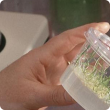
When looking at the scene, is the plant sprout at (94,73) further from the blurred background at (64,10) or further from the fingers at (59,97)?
the blurred background at (64,10)

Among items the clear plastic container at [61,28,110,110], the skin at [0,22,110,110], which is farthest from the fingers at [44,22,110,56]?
the clear plastic container at [61,28,110,110]

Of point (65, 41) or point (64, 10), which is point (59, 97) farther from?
point (64, 10)

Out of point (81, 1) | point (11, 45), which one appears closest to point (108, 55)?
point (11, 45)

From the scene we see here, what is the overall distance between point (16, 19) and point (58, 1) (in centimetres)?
→ 14

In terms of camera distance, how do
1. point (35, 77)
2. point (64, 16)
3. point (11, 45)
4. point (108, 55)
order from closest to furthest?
point (108, 55), point (35, 77), point (11, 45), point (64, 16)

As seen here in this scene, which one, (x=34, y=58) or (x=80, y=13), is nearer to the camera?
(x=34, y=58)

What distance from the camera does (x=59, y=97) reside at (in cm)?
37

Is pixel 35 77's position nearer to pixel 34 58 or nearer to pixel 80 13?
pixel 34 58

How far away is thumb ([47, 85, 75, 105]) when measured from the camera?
362mm

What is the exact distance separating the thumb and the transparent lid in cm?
7

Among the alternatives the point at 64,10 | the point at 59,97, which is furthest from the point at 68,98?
the point at 64,10

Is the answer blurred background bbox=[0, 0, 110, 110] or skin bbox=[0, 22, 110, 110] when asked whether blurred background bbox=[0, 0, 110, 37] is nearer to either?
blurred background bbox=[0, 0, 110, 110]

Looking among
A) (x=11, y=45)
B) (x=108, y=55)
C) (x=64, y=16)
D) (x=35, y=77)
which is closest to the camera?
(x=108, y=55)

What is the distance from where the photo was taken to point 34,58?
47 centimetres
